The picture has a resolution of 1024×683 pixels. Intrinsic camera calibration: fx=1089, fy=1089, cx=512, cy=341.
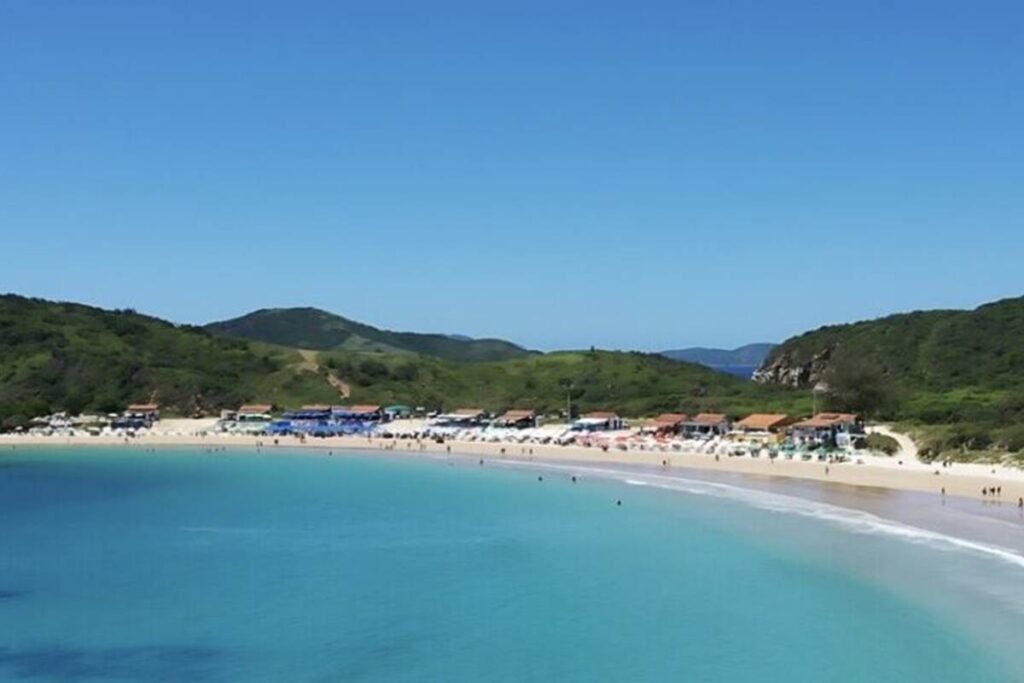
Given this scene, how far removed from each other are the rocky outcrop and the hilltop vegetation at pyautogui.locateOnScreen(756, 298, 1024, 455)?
0.12m

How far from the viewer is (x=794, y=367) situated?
111m

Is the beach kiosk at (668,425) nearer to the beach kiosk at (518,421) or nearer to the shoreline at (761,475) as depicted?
the shoreline at (761,475)

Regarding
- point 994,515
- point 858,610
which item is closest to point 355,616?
point 858,610

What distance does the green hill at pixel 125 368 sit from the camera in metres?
100

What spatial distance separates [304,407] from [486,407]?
16.8 meters

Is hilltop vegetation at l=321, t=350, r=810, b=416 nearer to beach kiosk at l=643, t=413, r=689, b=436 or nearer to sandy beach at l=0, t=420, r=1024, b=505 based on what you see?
beach kiosk at l=643, t=413, r=689, b=436

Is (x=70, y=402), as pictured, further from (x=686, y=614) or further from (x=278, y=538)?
(x=686, y=614)

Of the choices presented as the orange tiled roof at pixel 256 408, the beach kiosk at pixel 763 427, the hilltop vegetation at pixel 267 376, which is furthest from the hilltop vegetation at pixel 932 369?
the orange tiled roof at pixel 256 408

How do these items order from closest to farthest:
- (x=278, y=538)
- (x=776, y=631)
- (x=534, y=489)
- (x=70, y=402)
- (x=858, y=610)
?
1. (x=776, y=631)
2. (x=858, y=610)
3. (x=278, y=538)
4. (x=534, y=489)
5. (x=70, y=402)

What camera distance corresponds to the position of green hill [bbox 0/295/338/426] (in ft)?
328

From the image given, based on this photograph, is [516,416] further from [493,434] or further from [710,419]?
[710,419]

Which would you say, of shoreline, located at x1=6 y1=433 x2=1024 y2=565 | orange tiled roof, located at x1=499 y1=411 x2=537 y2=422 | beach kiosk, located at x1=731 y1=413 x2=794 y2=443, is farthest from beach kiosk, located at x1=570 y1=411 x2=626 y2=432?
beach kiosk, located at x1=731 y1=413 x2=794 y2=443

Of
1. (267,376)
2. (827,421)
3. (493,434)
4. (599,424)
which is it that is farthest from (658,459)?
(267,376)

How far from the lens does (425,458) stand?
75062mm
